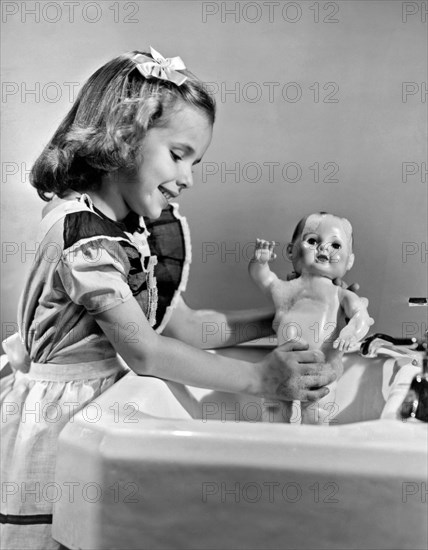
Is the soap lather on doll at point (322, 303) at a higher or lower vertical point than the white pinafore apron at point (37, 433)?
higher

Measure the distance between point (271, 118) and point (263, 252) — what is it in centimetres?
23

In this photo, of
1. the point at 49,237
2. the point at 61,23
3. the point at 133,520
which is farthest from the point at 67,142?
the point at 133,520

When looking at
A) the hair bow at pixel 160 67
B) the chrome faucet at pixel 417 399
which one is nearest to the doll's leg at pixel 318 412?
the chrome faucet at pixel 417 399

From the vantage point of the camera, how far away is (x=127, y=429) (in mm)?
562

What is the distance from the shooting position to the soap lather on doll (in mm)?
877

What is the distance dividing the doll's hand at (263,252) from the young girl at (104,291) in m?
0.09

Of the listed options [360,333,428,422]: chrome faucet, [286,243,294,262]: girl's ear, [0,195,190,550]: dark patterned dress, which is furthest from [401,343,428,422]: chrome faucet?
[0,195,190,550]: dark patterned dress

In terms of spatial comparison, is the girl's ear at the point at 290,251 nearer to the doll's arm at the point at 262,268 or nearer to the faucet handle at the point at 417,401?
the doll's arm at the point at 262,268

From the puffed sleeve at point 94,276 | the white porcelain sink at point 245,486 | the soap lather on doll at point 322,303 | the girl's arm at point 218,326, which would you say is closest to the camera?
the white porcelain sink at point 245,486

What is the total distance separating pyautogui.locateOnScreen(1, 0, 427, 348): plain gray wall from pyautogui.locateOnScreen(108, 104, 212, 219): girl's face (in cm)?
15

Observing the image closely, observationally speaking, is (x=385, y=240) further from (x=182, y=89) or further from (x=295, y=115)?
(x=182, y=89)

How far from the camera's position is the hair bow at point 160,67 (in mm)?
897

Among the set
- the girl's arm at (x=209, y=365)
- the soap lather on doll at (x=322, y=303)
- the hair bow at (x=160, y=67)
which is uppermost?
the hair bow at (x=160, y=67)

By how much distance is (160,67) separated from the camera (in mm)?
903
